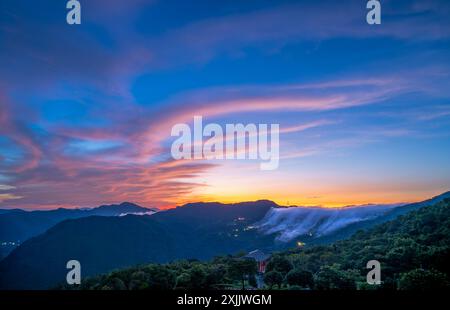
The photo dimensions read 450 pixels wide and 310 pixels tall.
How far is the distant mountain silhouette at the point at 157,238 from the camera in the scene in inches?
4063

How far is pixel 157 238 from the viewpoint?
134 m

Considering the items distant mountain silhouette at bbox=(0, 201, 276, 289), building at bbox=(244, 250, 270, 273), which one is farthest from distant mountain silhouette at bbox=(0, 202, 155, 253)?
building at bbox=(244, 250, 270, 273)

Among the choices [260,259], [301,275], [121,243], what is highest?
[301,275]

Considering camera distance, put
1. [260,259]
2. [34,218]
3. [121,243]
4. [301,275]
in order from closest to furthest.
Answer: [301,275], [260,259], [121,243], [34,218]

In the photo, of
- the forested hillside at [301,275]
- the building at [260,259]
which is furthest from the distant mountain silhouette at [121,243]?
the forested hillside at [301,275]

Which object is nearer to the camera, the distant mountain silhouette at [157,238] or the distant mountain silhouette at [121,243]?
the distant mountain silhouette at [121,243]

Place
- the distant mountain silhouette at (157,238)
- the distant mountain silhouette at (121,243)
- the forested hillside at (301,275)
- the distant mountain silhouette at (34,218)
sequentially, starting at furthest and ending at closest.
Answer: the distant mountain silhouette at (34,218), the distant mountain silhouette at (157,238), the distant mountain silhouette at (121,243), the forested hillside at (301,275)

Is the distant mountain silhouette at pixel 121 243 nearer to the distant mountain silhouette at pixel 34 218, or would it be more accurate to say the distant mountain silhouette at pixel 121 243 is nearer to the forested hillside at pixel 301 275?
the distant mountain silhouette at pixel 34 218

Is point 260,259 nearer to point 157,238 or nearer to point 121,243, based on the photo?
point 121,243

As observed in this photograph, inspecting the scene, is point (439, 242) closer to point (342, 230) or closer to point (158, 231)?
point (342, 230)

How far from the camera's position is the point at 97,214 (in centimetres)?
14175

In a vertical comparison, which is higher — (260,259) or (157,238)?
(260,259)

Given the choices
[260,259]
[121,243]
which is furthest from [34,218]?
[260,259]
